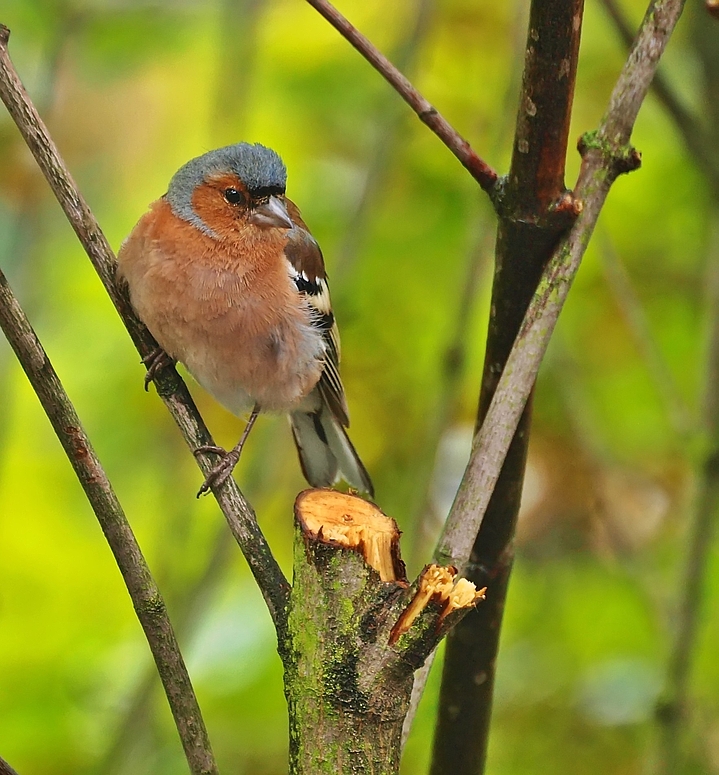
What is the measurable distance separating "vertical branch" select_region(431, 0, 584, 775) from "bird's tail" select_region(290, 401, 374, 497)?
55.4 inches

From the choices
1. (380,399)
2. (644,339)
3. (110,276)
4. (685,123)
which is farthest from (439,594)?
(380,399)

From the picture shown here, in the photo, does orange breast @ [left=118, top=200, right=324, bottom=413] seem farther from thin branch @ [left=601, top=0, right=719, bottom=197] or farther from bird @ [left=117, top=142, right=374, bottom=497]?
thin branch @ [left=601, top=0, right=719, bottom=197]

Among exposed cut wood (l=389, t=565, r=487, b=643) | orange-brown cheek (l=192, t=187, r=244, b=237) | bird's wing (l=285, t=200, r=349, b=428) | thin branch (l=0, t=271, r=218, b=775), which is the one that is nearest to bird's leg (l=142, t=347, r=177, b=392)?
thin branch (l=0, t=271, r=218, b=775)

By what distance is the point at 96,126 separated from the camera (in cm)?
558

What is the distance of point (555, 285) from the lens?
1822 millimetres

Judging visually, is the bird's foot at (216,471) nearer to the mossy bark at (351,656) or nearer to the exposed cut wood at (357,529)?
the exposed cut wood at (357,529)

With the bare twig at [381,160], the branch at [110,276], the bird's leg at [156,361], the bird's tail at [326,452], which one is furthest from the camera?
the bird's tail at [326,452]

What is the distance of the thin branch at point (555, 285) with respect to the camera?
5.66ft

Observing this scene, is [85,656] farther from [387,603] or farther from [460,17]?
[460,17]

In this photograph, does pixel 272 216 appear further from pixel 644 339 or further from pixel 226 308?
pixel 644 339

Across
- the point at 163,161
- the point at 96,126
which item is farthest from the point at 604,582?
the point at 96,126

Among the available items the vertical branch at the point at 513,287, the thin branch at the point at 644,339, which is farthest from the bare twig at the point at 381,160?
the vertical branch at the point at 513,287

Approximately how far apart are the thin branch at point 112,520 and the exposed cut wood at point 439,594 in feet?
1.31

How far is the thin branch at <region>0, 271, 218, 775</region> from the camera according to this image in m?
1.68
